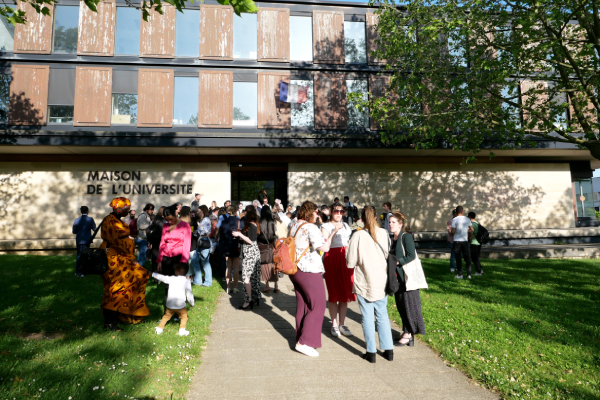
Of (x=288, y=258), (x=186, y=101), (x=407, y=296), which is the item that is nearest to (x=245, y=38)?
(x=186, y=101)

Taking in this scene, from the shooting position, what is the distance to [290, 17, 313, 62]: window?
17938 millimetres

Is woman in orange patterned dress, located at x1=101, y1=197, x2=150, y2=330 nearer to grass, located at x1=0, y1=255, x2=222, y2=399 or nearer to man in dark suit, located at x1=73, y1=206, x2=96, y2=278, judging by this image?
grass, located at x1=0, y1=255, x2=222, y2=399

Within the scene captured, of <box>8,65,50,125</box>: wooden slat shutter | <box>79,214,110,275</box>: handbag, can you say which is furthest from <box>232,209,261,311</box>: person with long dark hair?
<box>8,65,50,125</box>: wooden slat shutter

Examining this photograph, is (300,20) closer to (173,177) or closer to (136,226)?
(173,177)

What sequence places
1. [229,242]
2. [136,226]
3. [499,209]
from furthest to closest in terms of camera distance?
[499,209] < [136,226] < [229,242]

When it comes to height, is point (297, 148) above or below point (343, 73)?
below

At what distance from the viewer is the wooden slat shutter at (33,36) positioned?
16.2m

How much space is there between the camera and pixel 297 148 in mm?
16766

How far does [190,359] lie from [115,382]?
0.95 meters

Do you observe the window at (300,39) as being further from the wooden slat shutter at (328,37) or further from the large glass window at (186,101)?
the large glass window at (186,101)

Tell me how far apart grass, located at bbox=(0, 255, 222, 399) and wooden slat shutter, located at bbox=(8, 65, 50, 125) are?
11.3 m

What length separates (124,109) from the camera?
54.2ft

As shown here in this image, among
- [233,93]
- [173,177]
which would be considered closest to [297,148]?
[233,93]

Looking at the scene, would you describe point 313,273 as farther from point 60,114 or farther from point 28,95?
point 28,95
